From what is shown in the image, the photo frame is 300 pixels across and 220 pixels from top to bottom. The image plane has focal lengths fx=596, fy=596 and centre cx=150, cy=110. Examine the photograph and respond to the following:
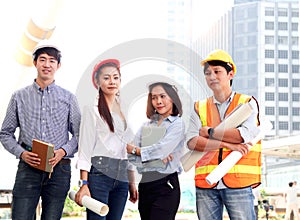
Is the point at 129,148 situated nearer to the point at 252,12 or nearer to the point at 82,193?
the point at 82,193

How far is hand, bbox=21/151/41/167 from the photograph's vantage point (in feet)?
7.32

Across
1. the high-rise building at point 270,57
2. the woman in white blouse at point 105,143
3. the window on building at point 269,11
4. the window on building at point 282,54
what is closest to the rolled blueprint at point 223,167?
the woman in white blouse at point 105,143

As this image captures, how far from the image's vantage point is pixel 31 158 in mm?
2240

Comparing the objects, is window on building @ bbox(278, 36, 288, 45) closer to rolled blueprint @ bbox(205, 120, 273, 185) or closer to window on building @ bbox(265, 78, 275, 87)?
window on building @ bbox(265, 78, 275, 87)

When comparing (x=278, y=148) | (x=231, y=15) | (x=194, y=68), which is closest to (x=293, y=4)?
(x=231, y=15)

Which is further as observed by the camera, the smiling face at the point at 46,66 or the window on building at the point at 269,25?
the window on building at the point at 269,25

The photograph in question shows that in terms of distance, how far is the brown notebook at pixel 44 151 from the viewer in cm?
220

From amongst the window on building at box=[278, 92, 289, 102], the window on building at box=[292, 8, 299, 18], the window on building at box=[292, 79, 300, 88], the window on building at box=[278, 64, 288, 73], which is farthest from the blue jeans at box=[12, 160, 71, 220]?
the window on building at box=[292, 8, 299, 18]

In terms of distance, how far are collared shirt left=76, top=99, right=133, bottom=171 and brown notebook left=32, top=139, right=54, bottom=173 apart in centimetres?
12

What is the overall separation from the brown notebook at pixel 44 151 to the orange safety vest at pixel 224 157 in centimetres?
56

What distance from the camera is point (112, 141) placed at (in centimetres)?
231

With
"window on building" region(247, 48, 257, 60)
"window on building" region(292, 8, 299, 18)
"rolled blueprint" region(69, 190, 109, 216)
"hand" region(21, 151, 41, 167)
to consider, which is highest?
"window on building" region(292, 8, 299, 18)

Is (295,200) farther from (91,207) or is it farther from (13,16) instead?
(91,207)

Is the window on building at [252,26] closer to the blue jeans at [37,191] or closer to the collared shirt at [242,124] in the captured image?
the collared shirt at [242,124]
